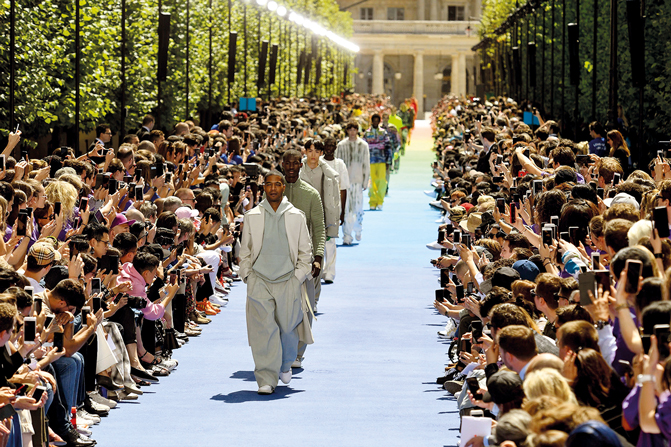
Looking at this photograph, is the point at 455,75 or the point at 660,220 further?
the point at 455,75

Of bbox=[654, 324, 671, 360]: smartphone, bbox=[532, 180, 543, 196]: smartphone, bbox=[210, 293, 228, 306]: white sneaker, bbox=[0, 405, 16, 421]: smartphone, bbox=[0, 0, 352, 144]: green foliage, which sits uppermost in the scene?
bbox=[0, 0, 352, 144]: green foliage

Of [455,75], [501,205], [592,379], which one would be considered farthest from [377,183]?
[455,75]

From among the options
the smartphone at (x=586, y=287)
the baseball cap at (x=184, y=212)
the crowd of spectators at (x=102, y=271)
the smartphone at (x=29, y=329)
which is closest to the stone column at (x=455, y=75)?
the crowd of spectators at (x=102, y=271)

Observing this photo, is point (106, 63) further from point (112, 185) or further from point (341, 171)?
point (112, 185)

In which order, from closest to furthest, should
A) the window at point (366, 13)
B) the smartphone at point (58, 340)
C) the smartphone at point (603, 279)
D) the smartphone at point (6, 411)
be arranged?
the smartphone at point (603, 279)
the smartphone at point (6, 411)
the smartphone at point (58, 340)
the window at point (366, 13)

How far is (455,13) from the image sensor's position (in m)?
124

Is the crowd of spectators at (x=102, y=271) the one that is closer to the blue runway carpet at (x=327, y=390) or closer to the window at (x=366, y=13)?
the blue runway carpet at (x=327, y=390)

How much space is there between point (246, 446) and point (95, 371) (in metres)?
1.49

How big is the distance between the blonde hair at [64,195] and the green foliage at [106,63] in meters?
7.92

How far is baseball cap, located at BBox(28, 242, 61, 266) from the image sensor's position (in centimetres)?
884

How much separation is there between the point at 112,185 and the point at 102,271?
2.61m

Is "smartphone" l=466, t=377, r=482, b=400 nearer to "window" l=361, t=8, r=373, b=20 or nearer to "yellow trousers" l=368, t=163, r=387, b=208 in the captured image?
"yellow trousers" l=368, t=163, r=387, b=208

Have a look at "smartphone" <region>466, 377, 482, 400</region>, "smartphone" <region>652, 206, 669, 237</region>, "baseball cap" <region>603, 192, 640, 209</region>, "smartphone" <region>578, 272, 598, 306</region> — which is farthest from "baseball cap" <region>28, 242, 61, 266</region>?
"baseball cap" <region>603, 192, 640, 209</region>

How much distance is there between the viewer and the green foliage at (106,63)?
20.5 m
